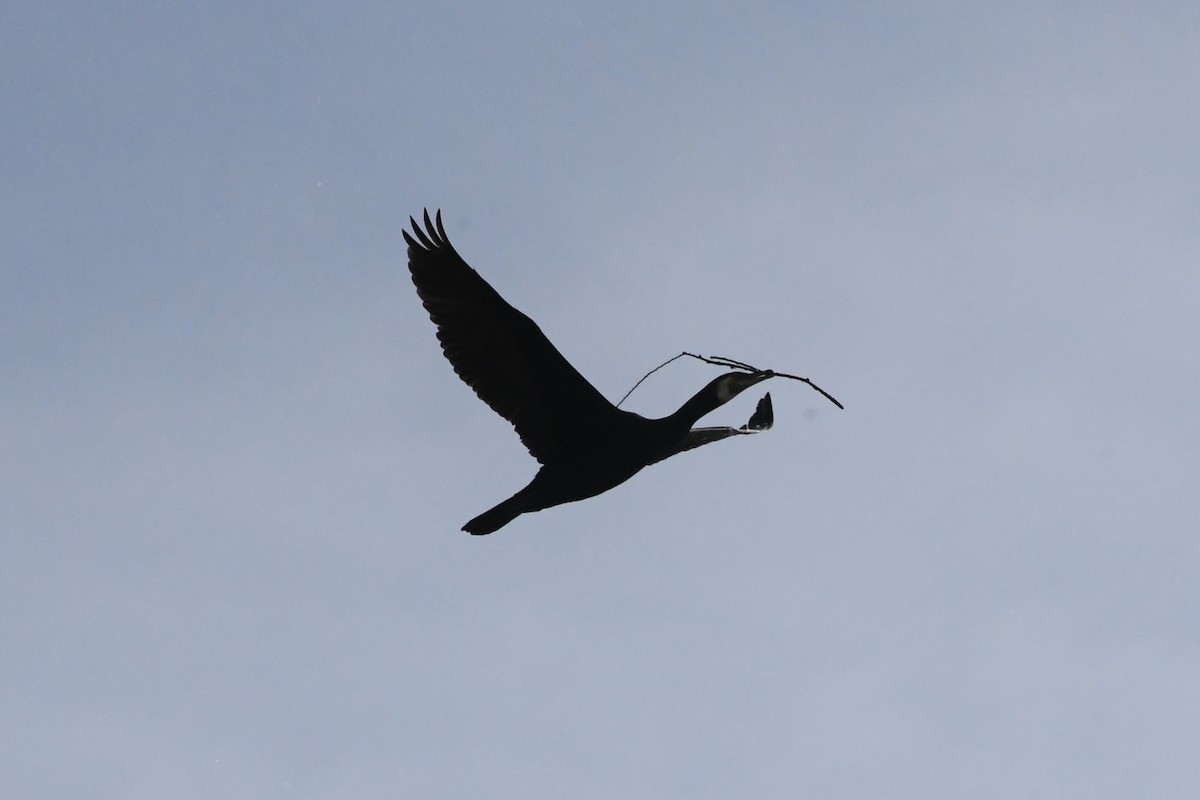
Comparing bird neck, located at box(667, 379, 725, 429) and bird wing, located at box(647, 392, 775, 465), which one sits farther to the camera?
bird wing, located at box(647, 392, 775, 465)

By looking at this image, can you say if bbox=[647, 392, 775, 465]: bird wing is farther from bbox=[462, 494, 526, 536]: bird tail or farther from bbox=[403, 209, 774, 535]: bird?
bbox=[462, 494, 526, 536]: bird tail

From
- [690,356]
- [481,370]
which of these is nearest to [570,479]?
[481,370]

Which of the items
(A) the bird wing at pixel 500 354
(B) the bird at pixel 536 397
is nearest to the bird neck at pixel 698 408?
(B) the bird at pixel 536 397

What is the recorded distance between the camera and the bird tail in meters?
8.94

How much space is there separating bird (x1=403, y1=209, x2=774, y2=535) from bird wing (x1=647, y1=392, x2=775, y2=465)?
0.7 inches

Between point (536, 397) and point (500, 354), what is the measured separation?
1.41 ft

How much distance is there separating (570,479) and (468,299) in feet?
5.13

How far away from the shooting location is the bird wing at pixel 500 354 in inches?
355

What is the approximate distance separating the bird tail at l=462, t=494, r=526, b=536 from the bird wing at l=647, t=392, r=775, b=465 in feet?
3.61

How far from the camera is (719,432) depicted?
9492 mm

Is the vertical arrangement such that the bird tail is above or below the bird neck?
below

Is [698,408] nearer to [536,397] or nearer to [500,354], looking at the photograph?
[536,397]

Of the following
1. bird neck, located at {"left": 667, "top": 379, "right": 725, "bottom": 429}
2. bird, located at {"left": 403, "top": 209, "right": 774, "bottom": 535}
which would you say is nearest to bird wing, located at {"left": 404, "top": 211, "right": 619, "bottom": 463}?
bird, located at {"left": 403, "top": 209, "right": 774, "bottom": 535}

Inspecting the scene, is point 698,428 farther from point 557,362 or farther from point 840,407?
point 840,407
